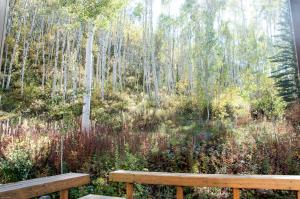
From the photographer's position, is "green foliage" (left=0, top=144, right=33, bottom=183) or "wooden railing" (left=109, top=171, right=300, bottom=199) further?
"green foliage" (left=0, top=144, right=33, bottom=183)

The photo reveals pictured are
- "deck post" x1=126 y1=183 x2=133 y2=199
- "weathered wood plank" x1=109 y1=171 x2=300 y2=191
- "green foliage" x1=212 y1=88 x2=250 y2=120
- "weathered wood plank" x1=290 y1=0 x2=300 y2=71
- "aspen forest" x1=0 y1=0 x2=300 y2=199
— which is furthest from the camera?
"green foliage" x1=212 y1=88 x2=250 y2=120

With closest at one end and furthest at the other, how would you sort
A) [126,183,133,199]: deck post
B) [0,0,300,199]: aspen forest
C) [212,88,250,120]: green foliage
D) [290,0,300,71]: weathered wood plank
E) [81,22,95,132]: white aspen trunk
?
[290,0,300,71]: weathered wood plank, [126,183,133,199]: deck post, [0,0,300,199]: aspen forest, [81,22,95,132]: white aspen trunk, [212,88,250,120]: green foliage

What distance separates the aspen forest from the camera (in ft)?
13.6

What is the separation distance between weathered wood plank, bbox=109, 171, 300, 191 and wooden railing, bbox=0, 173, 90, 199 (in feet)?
0.97

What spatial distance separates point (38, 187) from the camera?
1493 mm

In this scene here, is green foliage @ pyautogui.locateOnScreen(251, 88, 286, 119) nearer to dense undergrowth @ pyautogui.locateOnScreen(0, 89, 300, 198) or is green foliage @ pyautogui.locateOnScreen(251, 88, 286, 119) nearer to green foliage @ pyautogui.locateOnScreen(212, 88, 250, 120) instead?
green foliage @ pyautogui.locateOnScreen(212, 88, 250, 120)

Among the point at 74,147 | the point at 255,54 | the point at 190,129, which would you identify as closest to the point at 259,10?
the point at 255,54

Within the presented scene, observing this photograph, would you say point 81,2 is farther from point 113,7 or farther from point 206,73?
point 206,73

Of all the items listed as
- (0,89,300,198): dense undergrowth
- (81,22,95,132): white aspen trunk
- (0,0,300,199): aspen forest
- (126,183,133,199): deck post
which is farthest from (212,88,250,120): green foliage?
(126,183,133,199): deck post

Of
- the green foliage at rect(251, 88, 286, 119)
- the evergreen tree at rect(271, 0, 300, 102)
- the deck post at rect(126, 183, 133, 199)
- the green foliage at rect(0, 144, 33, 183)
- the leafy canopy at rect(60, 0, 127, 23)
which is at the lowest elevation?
the green foliage at rect(0, 144, 33, 183)

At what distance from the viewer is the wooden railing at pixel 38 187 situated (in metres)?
1.36

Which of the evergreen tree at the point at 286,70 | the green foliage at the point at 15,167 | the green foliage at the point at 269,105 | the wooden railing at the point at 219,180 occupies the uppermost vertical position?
the evergreen tree at the point at 286,70

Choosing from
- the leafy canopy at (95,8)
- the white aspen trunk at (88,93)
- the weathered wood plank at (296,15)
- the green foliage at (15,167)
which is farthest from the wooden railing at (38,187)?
the leafy canopy at (95,8)

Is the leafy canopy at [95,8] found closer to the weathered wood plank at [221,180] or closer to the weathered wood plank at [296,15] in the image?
the weathered wood plank at [221,180]
